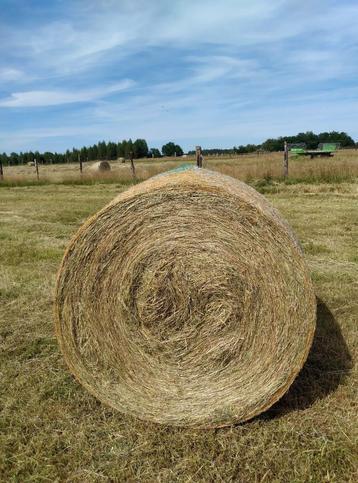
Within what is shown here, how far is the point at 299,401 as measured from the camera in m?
3.22

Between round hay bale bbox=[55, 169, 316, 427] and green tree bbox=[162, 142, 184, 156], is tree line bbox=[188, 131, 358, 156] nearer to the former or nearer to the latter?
green tree bbox=[162, 142, 184, 156]

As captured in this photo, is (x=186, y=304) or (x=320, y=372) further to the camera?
(x=320, y=372)

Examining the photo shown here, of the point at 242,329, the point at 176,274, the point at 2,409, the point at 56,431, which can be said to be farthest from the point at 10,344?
the point at 242,329

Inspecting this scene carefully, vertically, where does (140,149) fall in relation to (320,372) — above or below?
above

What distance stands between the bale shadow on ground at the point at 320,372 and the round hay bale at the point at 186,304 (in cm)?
36

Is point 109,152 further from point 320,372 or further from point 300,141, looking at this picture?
point 320,372

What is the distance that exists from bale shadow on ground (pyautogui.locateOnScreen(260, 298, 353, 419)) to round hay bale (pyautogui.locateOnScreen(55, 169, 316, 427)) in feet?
1.18

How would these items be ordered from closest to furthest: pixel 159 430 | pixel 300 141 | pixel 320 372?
pixel 159 430, pixel 320 372, pixel 300 141

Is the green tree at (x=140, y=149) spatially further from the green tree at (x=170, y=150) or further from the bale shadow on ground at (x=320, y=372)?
the bale shadow on ground at (x=320, y=372)

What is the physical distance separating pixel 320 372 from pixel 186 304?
126cm

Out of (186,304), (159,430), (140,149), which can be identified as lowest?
(159,430)

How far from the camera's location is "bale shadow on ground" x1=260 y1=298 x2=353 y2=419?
3211mm

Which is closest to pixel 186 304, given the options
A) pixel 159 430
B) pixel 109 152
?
pixel 159 430

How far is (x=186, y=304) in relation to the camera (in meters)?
3.06
